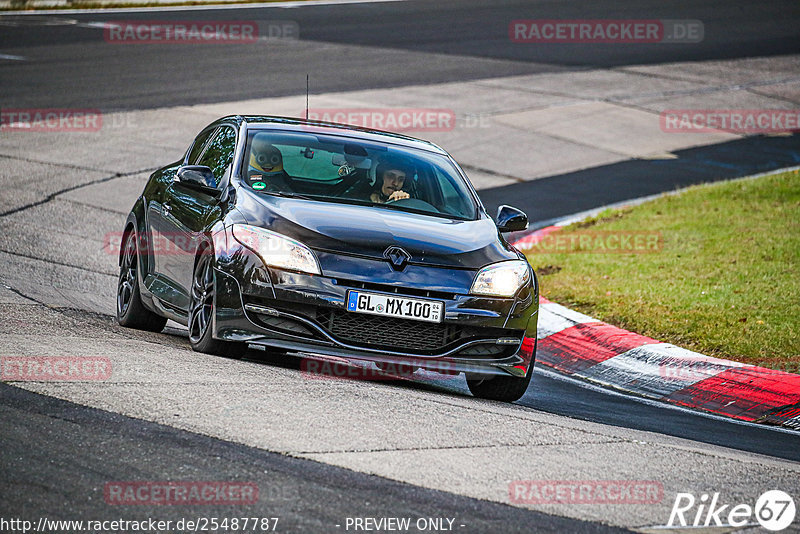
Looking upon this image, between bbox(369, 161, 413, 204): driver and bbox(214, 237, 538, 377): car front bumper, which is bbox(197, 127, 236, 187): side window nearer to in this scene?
bbox(369, 161, 413, 204): driver

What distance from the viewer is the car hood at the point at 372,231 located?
7082mm

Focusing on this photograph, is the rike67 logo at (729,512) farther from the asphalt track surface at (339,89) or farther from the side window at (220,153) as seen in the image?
the side window at (220,153)

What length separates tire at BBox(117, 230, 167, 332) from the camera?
349 inches

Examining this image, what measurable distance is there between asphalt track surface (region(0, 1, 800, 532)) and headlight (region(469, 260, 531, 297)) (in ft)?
2.76

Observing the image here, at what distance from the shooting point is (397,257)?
277 inches

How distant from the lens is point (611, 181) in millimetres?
17922

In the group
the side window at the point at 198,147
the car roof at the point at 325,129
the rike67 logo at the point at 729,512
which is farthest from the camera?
the side window at the point at 198,147

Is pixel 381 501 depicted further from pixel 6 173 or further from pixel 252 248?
pixel 6 173

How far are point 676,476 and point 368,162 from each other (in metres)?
3.50

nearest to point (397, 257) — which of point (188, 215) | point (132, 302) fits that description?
point (188, 215)

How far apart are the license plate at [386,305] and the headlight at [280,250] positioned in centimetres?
27

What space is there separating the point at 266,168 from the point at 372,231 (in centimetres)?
117

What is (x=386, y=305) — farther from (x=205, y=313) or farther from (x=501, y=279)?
(x=205, y=313)

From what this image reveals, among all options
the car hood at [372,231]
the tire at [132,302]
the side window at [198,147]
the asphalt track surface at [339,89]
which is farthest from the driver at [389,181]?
the tire at [132,302]
